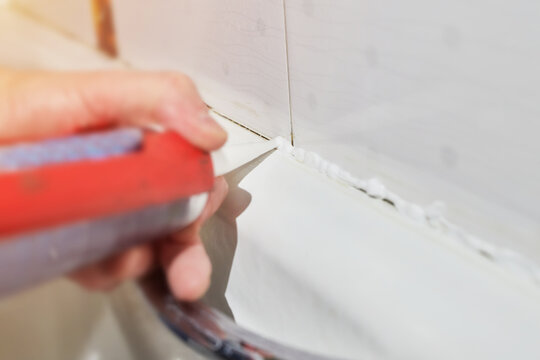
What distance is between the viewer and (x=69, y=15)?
0.60 metres

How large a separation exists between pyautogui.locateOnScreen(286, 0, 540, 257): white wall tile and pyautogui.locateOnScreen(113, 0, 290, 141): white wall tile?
2 cm

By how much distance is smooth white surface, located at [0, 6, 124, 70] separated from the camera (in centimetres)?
54

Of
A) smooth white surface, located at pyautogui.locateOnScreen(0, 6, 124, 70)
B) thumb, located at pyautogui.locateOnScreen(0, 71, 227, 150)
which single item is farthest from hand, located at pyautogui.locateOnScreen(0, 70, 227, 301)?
smooth white surface, located at pyautogui.locateOnScreen(0, 6, 124, 70)

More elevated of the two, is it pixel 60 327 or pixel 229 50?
pixel 229 50

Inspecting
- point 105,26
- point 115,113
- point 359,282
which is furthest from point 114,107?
point 105,26

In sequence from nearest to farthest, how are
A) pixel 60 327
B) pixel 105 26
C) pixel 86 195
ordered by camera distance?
pixel 86 195, pixel 60 327, pixel 105 26

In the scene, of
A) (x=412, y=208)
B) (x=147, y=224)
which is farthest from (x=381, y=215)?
(x=147, y=224)

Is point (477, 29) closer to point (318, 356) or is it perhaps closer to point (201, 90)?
point (318, 356)

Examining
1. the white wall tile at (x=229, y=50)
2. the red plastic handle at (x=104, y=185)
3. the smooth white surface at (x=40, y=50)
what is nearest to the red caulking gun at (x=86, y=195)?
the red plastic handle at (x=104, y=185)

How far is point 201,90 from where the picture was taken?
427mm

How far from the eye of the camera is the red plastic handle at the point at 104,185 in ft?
0.60

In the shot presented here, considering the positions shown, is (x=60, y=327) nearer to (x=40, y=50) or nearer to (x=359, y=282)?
(x=359, y=282)

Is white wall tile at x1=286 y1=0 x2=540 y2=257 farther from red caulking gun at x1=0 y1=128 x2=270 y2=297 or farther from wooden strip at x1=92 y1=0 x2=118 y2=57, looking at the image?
wooden strip at x1=92 y1=0 x2=118 y2=57

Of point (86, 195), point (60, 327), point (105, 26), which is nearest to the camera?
point (86, 195)
